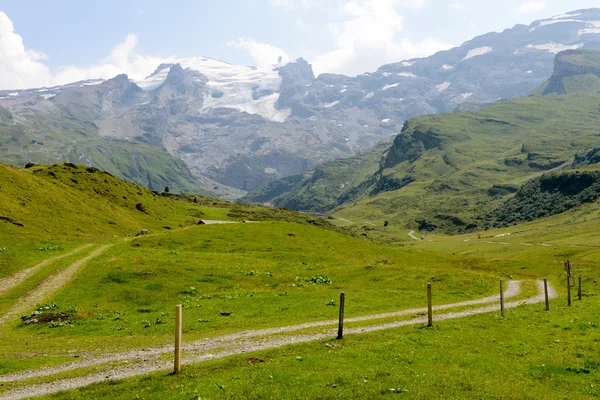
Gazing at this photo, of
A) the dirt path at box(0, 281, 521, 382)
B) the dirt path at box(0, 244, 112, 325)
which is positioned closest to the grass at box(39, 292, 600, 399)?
the dirt path at box(0, 281, 521, 382)

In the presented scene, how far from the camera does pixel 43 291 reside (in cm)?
4662

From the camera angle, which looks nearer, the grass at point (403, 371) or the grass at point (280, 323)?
the grass at point (403, 371)

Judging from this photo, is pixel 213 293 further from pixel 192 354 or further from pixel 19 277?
pixel 192 354

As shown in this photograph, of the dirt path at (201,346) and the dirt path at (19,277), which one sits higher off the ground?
the dirt path at (19,277)

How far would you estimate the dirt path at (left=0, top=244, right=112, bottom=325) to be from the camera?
40.3 m

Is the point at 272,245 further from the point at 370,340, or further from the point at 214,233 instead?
the point at 370,340

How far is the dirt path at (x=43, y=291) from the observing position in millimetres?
40350

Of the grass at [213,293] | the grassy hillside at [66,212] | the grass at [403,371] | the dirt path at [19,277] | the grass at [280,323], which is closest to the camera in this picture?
the grass at [403,371]

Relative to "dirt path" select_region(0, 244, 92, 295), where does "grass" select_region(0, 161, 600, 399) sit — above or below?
below

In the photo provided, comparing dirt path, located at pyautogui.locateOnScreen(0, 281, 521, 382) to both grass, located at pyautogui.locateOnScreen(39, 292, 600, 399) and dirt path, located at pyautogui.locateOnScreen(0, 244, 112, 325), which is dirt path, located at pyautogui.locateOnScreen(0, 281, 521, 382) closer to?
grass, located at pyautogui.locateOnScreen(39, 292, 600, 399)

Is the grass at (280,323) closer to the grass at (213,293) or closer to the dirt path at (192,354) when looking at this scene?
the grass at (213,293)

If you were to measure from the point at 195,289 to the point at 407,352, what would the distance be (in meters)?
30.1

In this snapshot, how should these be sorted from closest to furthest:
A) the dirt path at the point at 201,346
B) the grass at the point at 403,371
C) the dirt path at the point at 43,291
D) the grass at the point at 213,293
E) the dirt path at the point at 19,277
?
the grass at the point at 403,371 → the dirt path at the point at 201,346 → the grass at the point at 213,293 → the dirt path at the point at 43,291 → the dirt path at the point at 19,277

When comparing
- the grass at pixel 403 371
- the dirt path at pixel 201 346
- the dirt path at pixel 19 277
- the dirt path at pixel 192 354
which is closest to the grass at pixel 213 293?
the dirt path at pixel 201 346
